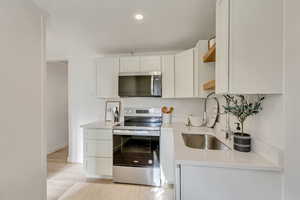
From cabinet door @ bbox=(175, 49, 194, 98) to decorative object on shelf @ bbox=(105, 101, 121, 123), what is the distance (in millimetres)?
1201

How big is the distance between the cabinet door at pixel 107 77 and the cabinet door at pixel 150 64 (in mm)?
478

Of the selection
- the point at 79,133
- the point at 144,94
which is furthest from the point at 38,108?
the point at 79,133

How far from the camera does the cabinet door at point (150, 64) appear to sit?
2.60 meters

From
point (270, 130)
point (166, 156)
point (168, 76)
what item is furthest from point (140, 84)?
point (270, 130)

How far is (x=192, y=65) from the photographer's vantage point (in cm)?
229

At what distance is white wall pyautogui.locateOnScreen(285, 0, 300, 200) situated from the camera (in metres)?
0.83

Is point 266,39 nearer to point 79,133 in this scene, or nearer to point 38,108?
point 38,108

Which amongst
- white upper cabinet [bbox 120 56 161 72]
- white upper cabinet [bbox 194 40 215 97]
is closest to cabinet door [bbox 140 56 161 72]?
white upper cabinet [bbox 120 56 161 72]

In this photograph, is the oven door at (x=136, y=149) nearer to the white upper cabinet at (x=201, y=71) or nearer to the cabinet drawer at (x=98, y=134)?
the cabinet drawer at (x=98, y=134)

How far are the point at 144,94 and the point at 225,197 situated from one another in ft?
6.10

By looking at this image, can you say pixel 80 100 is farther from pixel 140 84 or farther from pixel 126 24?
pixel 126 24

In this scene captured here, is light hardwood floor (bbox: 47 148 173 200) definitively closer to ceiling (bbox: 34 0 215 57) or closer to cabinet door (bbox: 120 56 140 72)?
cabinet door (bbox: 120 56 140 72)

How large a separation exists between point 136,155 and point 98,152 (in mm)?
630

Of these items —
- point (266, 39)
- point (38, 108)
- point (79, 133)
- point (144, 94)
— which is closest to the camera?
point (266, 39)
